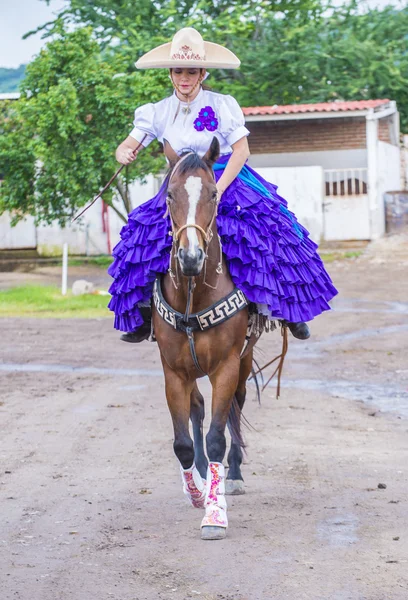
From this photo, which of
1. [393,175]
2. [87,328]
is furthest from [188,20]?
[87,328]

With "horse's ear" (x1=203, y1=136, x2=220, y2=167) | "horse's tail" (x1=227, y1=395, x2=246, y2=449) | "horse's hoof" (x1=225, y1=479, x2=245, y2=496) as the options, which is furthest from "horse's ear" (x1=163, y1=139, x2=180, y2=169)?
"horse's hoof" (x1=225, y1=479, x2=245, y2=496)

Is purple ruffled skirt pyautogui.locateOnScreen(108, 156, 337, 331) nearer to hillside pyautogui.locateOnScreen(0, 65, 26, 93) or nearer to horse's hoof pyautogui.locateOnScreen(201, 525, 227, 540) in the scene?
horse's hoof pyautogui.locateOnScreen(201, 525, 227, 540)

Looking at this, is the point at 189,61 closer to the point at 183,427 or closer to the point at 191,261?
the point at 191,261

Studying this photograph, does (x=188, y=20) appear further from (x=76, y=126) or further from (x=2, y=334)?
(x=2, y=334)

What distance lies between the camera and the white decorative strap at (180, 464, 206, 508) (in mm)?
6359

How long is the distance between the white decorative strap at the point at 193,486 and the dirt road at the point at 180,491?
0.13 m

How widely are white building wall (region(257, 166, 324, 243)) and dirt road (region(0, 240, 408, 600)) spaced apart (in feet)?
50.4

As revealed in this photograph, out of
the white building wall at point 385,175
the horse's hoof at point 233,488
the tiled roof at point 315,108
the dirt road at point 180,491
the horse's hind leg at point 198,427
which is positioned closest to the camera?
the dirt road at point 180,491

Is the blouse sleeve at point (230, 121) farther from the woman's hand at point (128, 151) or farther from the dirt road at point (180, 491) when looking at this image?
the dirt road at point (180, 491)

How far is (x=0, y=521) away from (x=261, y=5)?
31754 millimetres

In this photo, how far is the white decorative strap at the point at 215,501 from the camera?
19.2ft

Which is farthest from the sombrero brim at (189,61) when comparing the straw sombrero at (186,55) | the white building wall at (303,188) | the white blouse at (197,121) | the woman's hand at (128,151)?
the white building wall at (303,188)

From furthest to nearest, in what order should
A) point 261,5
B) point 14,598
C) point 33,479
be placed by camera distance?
point 261,5 < point 33,479 < point 14,598

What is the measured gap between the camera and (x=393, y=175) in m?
32.6
